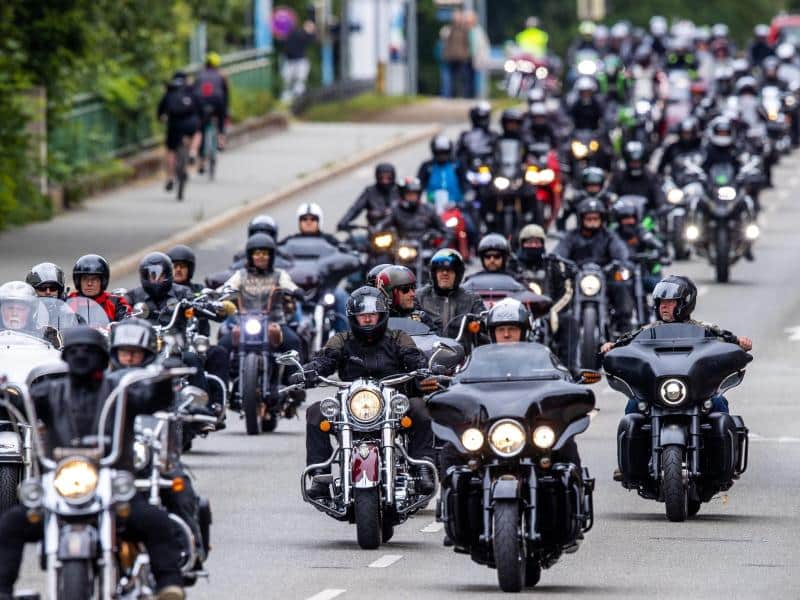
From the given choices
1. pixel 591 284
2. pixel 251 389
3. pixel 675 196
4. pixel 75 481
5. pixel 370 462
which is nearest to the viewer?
pixel 75 481

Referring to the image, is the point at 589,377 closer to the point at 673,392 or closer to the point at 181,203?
the point at 673,392

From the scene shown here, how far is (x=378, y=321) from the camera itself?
55.9 feet

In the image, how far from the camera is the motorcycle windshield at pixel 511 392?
14.8 m

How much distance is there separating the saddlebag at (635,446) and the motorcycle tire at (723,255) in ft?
54.6

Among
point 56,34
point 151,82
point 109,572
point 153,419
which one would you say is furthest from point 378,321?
point 151,82

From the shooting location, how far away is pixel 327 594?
14898 millimetres

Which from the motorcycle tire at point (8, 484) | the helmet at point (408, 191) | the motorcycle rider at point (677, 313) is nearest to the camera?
the motorcycle tire at point (8, 484)

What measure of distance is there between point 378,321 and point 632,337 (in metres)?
1.80

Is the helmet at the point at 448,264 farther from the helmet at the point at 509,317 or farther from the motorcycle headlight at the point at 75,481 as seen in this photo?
the motorcycle headlight at the point at 75,481

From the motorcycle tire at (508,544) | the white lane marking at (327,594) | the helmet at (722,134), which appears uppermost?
the helmet at (722,134)

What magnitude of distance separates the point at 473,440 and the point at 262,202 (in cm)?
2588

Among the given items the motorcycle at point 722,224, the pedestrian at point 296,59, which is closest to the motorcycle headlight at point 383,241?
the motorcycle at point 722,224

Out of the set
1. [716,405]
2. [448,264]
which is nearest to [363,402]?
[716,405]

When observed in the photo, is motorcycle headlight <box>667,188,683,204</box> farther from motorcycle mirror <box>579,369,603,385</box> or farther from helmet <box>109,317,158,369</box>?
helmet <box>109,317,158,369</box>
